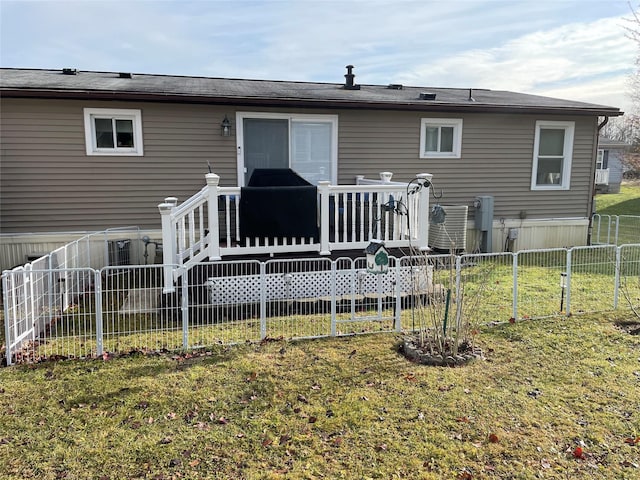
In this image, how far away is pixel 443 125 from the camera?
9.62 metres

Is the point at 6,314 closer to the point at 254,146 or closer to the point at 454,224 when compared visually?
the point at 254,146

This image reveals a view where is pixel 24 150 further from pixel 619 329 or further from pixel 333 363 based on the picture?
pixel 619 329

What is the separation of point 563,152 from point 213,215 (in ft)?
27.6

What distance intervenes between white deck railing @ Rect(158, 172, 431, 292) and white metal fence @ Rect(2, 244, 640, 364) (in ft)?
0.80

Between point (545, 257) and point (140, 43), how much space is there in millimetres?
11961

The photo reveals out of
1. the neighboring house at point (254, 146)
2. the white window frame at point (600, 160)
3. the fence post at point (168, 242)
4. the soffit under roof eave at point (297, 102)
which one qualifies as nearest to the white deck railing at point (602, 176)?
the white window frame at point (600, 160)

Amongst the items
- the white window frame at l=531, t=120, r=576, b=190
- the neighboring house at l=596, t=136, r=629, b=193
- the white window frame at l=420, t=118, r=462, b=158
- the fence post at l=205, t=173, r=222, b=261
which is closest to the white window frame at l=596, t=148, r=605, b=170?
the neighboring house at l=596, t=136, r=629, b=193

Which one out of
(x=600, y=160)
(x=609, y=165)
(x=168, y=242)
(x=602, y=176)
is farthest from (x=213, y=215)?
(x=609, y=165)

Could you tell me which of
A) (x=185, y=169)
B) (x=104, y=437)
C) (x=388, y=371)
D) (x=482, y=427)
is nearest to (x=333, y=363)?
(x=388, y=371)

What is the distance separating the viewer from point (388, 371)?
13.7 feet

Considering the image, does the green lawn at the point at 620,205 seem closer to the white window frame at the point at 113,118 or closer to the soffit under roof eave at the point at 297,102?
the soffit under roof eave at the point at 297,102

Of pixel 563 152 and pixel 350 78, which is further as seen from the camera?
pixel 350 78

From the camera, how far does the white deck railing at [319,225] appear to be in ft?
19.2

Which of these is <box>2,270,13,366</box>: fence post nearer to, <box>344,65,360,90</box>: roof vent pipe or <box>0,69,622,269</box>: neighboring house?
<box>0,69,622,269</box>: neighboring house
